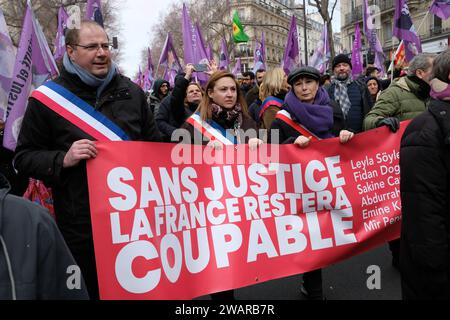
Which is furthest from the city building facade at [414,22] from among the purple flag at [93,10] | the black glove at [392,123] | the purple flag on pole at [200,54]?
the black glove at [392,123]

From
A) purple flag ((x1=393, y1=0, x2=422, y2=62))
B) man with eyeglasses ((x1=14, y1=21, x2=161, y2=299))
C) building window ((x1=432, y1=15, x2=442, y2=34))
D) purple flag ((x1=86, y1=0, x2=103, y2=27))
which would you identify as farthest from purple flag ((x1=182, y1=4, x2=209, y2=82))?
building window ((x1=432, y1=15, x2=442, y2=34))

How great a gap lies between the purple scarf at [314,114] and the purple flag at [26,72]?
2401 mm

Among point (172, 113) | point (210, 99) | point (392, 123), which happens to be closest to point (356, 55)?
point (172, 113)

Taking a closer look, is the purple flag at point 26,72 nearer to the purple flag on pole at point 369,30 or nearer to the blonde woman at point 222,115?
the blonde woman at point 222,115

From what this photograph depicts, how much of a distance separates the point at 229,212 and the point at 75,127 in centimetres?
111

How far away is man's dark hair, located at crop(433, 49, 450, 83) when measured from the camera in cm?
194

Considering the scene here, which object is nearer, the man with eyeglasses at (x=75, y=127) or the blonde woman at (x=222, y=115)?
the man with eyeglasses at (x=75, y=127)

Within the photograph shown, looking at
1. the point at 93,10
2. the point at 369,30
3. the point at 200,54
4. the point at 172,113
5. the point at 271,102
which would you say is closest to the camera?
the point at 271,102

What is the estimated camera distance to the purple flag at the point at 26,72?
372 cm

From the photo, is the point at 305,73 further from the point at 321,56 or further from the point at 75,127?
the point at 321,56

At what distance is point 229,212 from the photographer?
279 centimetres

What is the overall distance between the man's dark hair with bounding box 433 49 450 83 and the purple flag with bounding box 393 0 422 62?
6.22m

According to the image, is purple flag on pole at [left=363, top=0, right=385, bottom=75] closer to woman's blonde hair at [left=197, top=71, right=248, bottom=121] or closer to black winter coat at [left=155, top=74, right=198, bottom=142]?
black winter coat at [left=155, top=74, right=198, bottom=142]

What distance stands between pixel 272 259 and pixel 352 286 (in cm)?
131
